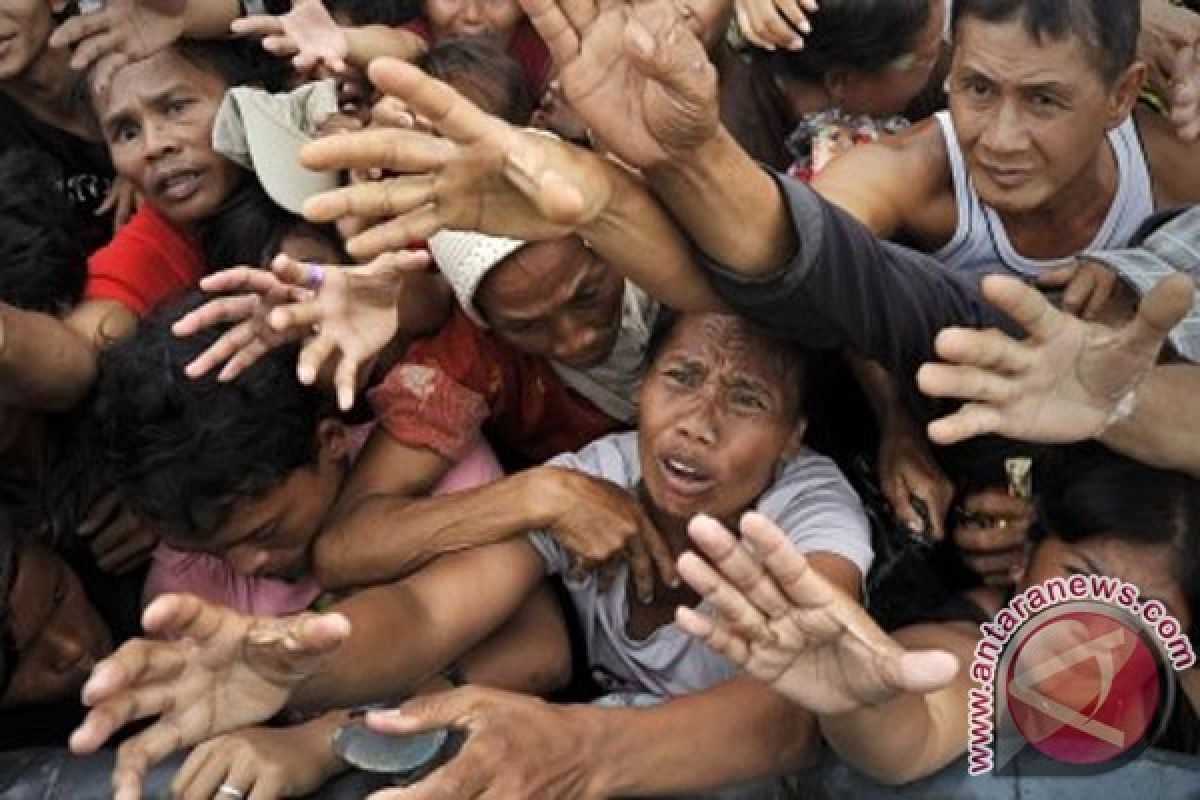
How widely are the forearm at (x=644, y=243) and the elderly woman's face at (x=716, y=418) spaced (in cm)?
17

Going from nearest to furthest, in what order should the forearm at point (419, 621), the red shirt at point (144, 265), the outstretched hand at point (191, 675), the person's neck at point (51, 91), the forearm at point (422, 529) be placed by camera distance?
the outstretched hand at point (191, 675) → the forearm at point (419, 621) → the forearm at point (422, 529) → the red shirt at point (144, 265) → the person's neck at point (51, 91)

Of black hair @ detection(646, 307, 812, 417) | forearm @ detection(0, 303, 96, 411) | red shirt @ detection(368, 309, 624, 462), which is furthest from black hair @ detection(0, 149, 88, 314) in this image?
black hair @ detection(646, 307, 812, 417)

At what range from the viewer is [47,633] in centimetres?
214

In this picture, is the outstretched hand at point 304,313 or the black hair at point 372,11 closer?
the outstretched hand at point 304,313

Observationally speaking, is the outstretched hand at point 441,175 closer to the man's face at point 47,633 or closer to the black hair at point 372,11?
the man's face at point 47,633

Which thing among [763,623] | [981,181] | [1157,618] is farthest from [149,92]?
[1157,618]

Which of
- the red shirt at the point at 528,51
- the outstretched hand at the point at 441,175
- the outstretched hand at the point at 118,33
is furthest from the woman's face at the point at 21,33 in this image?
the outstretched hand at the point at 441,175

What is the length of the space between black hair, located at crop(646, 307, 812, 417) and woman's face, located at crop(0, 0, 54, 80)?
122cm

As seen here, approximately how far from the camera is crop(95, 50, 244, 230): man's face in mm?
2553

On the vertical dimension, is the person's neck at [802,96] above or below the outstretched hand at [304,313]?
below

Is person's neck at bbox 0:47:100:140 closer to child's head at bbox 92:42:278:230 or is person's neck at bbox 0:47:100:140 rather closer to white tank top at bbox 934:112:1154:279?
child's head at bbox 92:42:278:230

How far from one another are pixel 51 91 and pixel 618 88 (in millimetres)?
1479

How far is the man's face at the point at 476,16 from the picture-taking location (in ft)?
9.57

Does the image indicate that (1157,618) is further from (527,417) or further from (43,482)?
(43,482)
